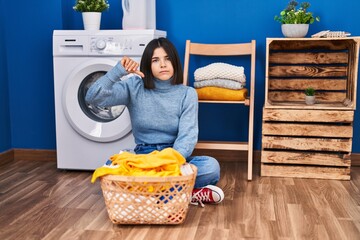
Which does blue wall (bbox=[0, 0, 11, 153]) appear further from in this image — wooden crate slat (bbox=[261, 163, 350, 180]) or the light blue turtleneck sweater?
wooden crate slat (bbox=[261, 163, 350, 180])

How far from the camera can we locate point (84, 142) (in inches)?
101

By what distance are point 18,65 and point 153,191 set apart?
1.63 m

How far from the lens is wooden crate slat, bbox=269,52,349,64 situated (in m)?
2.70

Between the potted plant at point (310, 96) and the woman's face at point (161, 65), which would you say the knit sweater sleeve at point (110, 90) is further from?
the potted plant at point (310, 96)

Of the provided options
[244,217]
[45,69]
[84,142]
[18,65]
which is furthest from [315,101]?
[18,65]

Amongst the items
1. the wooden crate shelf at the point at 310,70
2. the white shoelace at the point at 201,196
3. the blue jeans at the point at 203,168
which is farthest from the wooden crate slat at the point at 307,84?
the white shoelace at the point at 201,196

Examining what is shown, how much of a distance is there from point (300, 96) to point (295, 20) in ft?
1.58

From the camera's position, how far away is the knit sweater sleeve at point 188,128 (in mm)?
1990

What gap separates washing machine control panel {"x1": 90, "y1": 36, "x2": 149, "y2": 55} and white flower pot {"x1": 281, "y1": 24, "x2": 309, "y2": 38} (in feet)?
2.59

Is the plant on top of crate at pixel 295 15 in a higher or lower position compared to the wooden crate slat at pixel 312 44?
higher

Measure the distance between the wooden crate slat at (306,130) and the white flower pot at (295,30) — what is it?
1.63 ft

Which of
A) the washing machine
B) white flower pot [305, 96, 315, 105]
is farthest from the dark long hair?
white flower pot [305, 96, 315, 105]

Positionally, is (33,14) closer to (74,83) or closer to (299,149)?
(74,83)

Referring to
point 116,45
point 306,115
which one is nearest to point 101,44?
point 116,45
